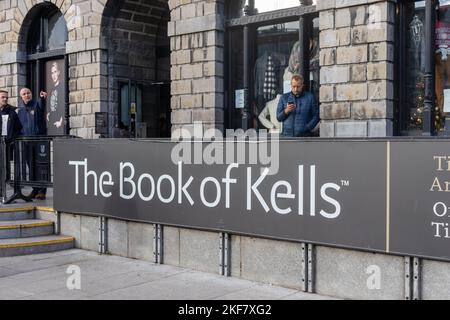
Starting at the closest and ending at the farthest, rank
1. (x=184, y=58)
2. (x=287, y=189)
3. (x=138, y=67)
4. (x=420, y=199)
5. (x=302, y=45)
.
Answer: (x=420, y=199) < (x=287, y=189) < (x=302, y=45) < (x=184, y=58) < (x=138, y=67)

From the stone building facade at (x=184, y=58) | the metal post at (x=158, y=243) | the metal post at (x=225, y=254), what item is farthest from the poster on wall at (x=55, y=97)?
the metal post at (x=225, y=254)

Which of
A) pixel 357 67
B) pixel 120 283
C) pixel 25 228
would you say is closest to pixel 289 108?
pixel 357 67

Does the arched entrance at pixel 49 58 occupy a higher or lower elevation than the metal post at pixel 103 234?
higher

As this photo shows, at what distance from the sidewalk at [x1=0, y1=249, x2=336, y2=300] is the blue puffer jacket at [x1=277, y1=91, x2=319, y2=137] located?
3.46 metres

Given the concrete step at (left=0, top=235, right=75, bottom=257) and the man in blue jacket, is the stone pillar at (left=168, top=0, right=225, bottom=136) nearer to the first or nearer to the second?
the man in blue jacket

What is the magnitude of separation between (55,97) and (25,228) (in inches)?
297

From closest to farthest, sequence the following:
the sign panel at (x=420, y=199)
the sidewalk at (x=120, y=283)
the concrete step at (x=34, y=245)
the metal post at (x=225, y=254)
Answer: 1. the sign panel at (x=420, y=199)
2. the sidewalk at (x=120, y=283)
3. the metal post at (x=225, y=254)
4. the concrete step at (x=34, y=245)

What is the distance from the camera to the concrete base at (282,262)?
19.9ft

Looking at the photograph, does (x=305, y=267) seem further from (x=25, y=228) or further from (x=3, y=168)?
(x=3, y=168)

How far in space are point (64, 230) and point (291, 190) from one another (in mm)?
4696

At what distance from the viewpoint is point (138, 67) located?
15.6 m

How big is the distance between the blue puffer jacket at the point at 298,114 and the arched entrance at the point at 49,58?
25.2 feet

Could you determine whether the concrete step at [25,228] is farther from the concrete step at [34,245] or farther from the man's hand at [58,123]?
the man's hand at [58,123]

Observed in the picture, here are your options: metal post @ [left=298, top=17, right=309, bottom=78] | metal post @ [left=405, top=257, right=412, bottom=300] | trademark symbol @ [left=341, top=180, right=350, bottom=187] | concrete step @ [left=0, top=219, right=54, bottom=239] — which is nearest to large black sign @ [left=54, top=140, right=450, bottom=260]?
trademark symbol @ [left=341, top=180, right=350, bottom=187]
